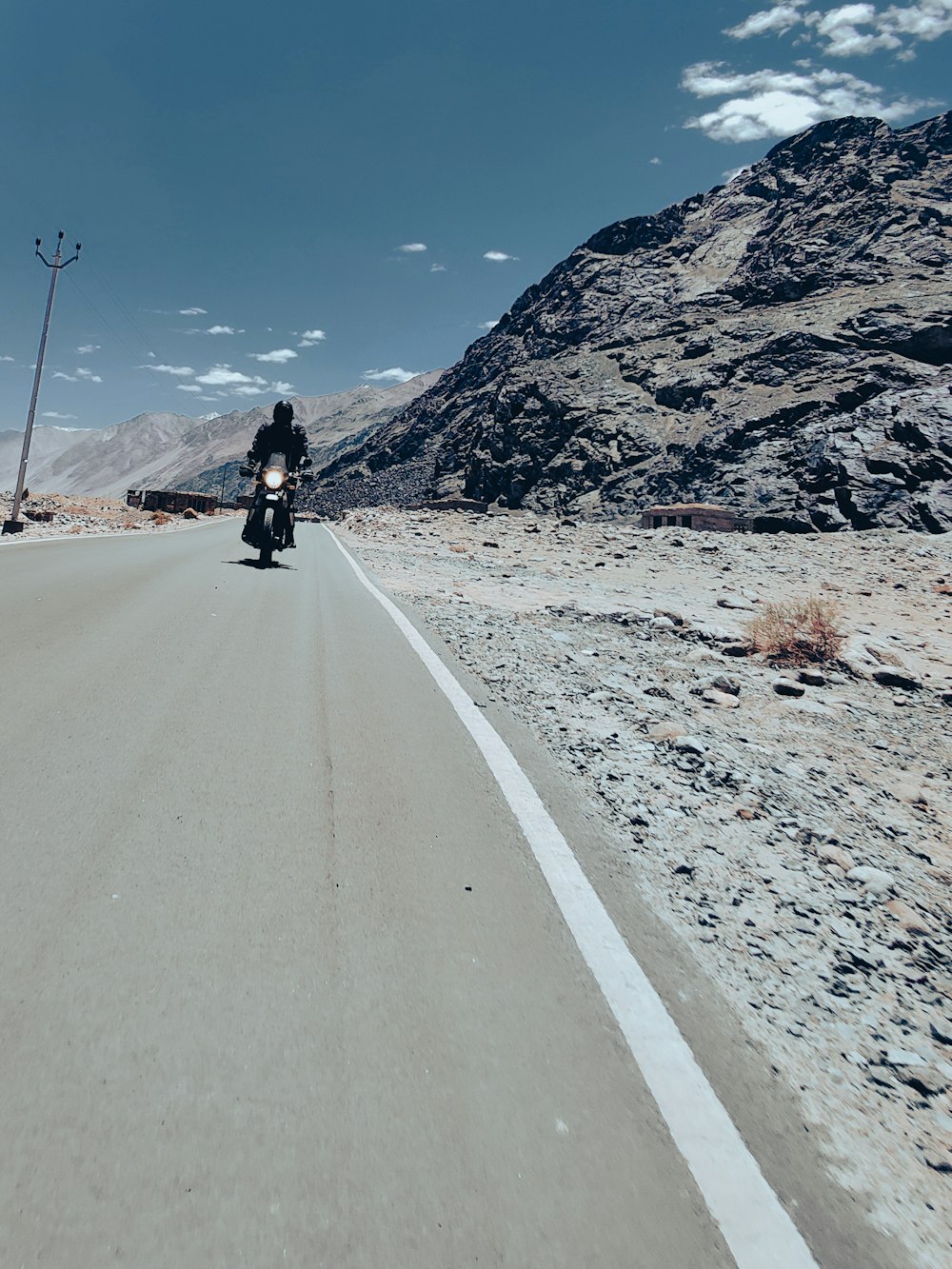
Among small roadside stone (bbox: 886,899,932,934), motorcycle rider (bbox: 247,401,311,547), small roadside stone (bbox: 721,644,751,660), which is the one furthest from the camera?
motorcycle rider (bbox: 247,401,311,547)

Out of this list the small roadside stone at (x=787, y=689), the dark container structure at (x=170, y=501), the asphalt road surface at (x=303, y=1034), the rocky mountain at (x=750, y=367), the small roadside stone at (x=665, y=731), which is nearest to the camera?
the asphalt road surface at (x=303, y=1034)

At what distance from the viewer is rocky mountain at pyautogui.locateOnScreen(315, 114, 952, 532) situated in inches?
1545

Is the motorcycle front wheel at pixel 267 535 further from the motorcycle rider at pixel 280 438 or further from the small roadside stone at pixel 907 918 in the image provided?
the small roadside stone at pixel 907 918

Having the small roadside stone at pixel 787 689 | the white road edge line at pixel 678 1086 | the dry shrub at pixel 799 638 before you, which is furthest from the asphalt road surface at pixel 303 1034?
the dry shrub at pixel 799 638

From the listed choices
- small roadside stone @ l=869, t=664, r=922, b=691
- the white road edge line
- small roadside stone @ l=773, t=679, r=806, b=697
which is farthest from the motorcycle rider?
the white road edge line

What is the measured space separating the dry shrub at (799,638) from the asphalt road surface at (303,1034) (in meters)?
4.89

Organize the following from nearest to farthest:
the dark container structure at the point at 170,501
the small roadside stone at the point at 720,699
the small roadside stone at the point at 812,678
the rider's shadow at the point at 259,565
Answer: the small roadside stone at the point at 720,699 < the small roadside stone at the point at 812,678 < the rider's shadow at the point at 259,565 < the dark container structure at the point at 170,501

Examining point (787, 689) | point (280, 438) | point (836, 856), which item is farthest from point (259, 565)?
point (836, 856)

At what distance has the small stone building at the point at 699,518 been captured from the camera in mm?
38719

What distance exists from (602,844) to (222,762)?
2096 millimetres

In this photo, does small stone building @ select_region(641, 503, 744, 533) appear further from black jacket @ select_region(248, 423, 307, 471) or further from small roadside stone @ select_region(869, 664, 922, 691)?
small roadside stone @ select_region(869, 664, 922, 691)

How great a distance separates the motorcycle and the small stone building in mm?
28186

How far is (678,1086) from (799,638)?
6702 mm

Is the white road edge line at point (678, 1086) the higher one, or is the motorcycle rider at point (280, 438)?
the motorcycle rider at point (280, 438)
